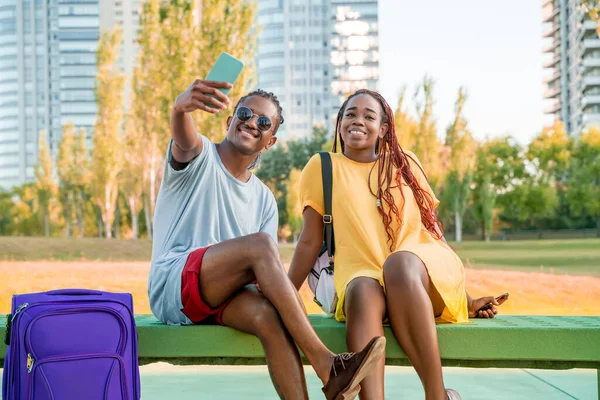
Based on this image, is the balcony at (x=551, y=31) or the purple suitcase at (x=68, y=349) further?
the balcony at (x=551, y=31)

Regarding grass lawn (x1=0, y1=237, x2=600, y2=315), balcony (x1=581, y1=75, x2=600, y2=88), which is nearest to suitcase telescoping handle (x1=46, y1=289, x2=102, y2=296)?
grass lawn (x1=0, y1=237, x2=600, y2=315)

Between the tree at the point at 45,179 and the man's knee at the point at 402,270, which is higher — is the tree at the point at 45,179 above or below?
above

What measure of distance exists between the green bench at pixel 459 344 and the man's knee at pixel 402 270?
212mm

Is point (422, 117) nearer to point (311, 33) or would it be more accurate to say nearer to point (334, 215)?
point (334, 215)

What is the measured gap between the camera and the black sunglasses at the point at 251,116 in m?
2.83

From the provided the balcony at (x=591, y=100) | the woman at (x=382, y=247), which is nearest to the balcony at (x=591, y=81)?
the balcony at (x=591, y=100)

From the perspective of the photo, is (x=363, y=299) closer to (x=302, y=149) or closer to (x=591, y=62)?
(x=302, y=149)

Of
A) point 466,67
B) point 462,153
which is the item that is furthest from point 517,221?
point 462,153

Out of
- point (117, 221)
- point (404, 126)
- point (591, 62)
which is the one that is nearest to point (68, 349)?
point (404, 126)

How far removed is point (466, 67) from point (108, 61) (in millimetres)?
12160

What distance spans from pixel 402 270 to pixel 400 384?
3.17 meters

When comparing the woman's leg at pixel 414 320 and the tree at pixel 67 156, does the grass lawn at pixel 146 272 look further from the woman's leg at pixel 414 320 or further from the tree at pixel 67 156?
the woman's leg at pixel 414 320

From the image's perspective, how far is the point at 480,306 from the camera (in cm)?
300

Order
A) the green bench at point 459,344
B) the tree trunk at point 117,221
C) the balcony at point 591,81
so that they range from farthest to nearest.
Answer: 1. the balcony at point 591,81
2. the tree trunk at point 117,221
3. the green bench at point 459,344
